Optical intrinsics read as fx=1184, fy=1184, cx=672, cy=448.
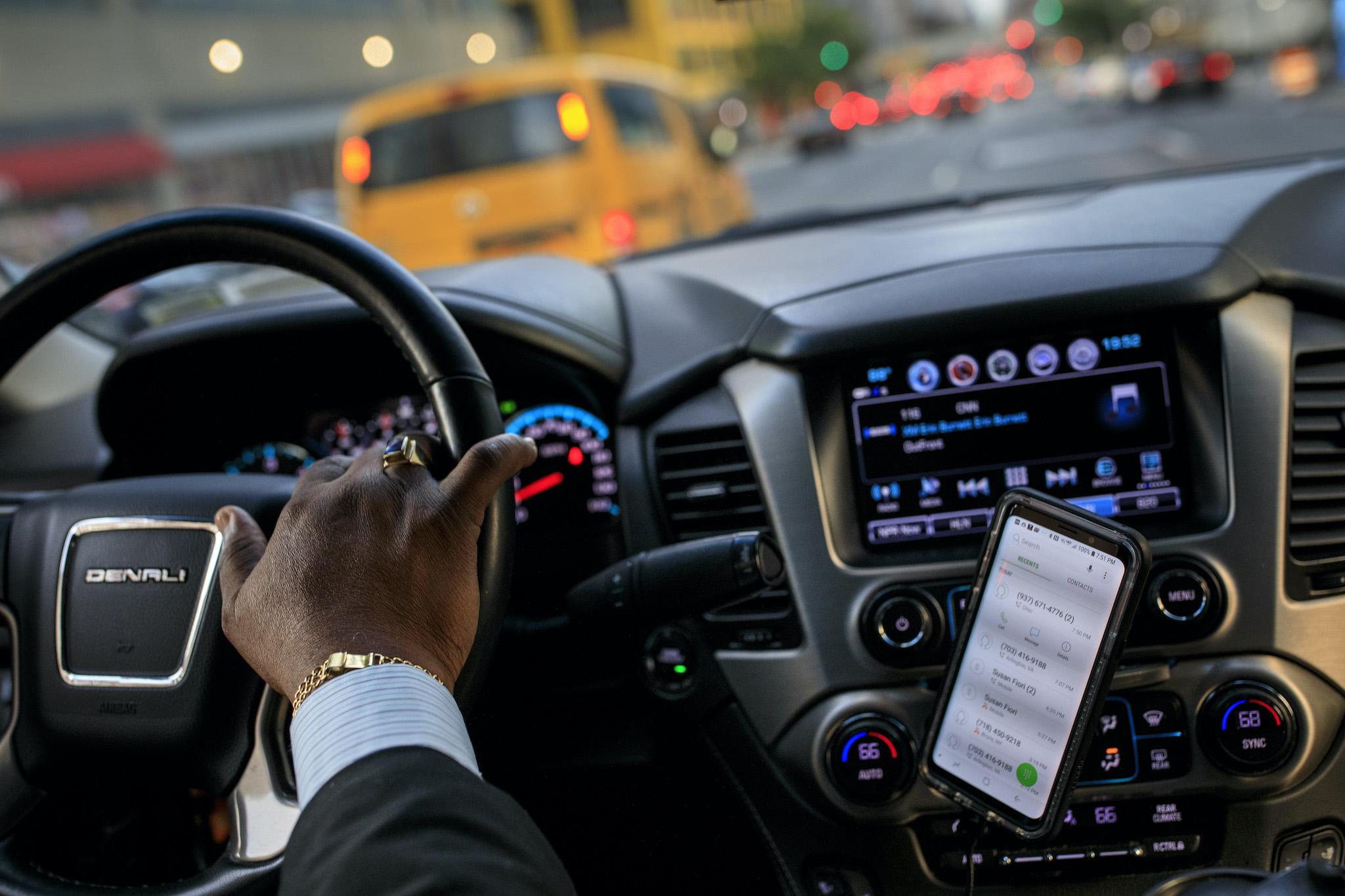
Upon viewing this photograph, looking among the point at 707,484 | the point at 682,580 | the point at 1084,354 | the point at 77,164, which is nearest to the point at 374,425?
the point at 707,484

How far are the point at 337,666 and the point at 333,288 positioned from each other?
0.61 metres

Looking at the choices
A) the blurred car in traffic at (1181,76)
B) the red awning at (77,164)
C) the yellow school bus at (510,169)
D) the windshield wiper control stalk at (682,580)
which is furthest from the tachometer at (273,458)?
the red awning at (77,164)

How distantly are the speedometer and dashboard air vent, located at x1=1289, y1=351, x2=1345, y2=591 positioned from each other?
3.68 ft

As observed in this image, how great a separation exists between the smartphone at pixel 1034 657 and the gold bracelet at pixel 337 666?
2.79ft

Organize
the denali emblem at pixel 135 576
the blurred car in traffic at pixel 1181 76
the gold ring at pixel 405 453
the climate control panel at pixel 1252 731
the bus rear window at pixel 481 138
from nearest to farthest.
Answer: the gold ring at pixel 405 453
the denali emblem at pixel 135 576
the climate control panel at pixel 1252 731
the bus rear window at pixel 481 138
the blurred car in traffic at pixel 1181 76

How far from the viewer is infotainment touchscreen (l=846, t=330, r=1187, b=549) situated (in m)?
1.84

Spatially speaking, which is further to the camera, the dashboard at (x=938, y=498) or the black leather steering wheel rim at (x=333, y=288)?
the dashboard at (x=938, y=498)

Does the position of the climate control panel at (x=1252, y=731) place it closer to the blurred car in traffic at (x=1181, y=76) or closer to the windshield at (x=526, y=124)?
the windshield at (x=526, y=124)

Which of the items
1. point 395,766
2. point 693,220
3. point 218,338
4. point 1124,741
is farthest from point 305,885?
point 693,220

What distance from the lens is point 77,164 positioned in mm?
22703

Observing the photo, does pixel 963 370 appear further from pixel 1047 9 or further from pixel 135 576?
pixel 1047 9

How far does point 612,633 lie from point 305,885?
79 centimetres

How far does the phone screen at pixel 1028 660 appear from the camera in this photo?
1507 mm

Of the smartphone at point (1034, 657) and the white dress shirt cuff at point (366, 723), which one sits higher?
the white dress shirt cuff at point (366, 723)
